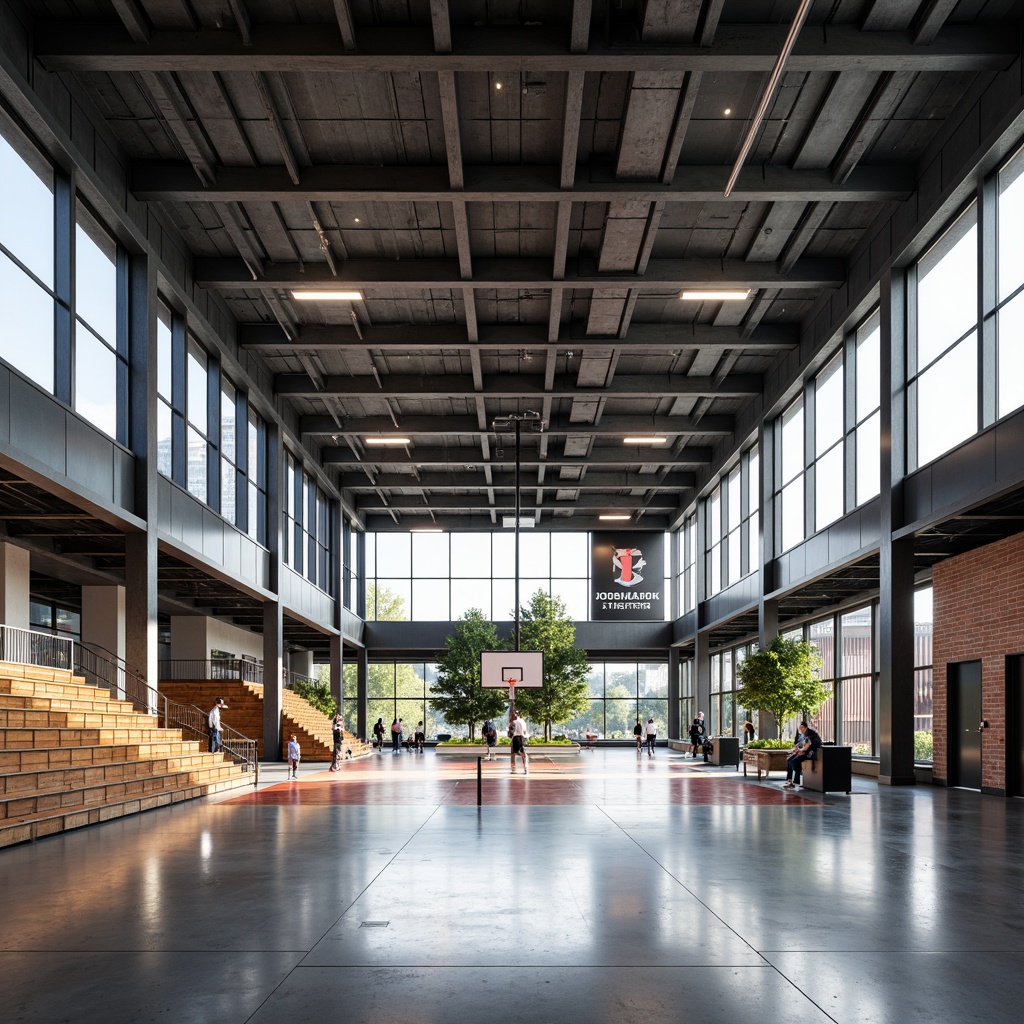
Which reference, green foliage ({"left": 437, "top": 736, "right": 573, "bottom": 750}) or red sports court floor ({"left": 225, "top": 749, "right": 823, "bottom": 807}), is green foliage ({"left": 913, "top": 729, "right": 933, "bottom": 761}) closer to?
red sports court floor ({"left": 225, "top": 749, "right": 823, "bottom": 807})

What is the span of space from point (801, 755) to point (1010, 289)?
412 inches

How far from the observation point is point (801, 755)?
23.5 metres

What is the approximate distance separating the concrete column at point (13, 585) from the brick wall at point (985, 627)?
67.9ft

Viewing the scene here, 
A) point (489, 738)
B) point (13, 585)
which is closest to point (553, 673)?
point (489, 738)

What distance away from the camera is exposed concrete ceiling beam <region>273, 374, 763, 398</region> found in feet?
111

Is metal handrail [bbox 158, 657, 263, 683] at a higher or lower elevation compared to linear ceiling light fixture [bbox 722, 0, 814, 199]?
lower

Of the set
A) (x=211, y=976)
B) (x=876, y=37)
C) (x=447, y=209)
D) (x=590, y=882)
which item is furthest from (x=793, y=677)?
(x=211, y=976)

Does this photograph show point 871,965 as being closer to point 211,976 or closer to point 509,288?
point 211,976

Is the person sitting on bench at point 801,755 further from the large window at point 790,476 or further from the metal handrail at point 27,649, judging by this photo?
the metal handrail at point 27,649

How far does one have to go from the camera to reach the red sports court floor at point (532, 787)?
20.3m

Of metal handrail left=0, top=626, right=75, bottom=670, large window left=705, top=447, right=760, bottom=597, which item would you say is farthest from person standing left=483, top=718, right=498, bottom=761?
metal handrail left=0, top=626, right=75, bottom=670

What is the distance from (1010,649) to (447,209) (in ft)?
46.5

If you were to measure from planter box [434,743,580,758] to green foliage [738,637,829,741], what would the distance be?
14676mm

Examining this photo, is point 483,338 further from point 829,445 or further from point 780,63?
point 780,63
